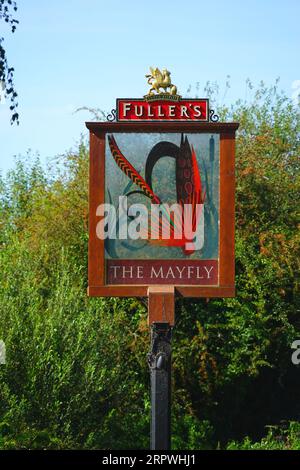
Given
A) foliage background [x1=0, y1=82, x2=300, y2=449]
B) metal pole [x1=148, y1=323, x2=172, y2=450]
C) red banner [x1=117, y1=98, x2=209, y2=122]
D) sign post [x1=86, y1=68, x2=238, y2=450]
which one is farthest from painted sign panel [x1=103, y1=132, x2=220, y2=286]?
foliage background [x1=0, y1=82, x2=300, y2=449]

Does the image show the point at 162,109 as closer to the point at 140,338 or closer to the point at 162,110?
the point at 162,110

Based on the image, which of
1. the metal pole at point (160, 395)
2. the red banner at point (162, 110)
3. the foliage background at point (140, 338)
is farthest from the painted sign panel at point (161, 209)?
the foliage background at point (140, 338)

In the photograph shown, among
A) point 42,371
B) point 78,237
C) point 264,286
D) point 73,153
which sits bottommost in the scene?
point 42,371

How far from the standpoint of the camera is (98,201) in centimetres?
1164

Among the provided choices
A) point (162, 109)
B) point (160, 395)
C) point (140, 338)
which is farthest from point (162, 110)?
point (140, 338)

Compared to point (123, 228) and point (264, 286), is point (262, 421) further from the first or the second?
point (123, 228)

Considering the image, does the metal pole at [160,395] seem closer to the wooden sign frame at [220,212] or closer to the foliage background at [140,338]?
the wooden sign frame at [220,212]

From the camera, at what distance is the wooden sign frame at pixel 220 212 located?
11.6m

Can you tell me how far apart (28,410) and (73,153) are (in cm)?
660

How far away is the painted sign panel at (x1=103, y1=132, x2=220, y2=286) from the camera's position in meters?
11.6

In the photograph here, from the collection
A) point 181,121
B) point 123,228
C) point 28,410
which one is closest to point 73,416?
point 28,410

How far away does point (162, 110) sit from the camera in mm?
11758

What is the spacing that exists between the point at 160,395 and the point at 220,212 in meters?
2.59

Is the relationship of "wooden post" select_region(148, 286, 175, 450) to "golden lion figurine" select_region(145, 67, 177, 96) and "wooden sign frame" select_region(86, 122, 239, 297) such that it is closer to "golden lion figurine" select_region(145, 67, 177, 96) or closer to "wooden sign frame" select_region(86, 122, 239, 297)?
"wooden sign frame" select_region(86, 122, 239, 297)
